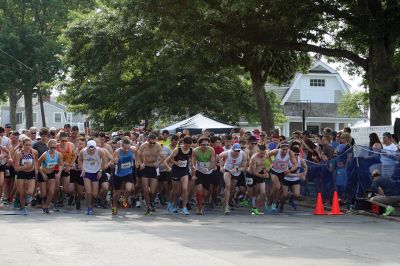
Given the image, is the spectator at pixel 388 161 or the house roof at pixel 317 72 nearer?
the spectator at pixel 388 161

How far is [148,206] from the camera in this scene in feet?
55.4

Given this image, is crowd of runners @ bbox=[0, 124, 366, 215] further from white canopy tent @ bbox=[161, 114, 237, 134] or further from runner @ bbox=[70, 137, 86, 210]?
white canopy tent @ bbox=[161, 114, 237, 134]

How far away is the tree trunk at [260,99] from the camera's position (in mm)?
30609

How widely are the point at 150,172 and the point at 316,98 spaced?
44.2 m

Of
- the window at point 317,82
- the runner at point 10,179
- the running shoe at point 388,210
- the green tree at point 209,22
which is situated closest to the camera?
the running shoe at point 388,210

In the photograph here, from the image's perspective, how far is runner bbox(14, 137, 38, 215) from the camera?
1682cm

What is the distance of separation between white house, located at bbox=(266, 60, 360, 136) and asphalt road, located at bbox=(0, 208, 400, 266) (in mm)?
41867

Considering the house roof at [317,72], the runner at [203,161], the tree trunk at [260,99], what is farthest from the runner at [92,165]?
the house roof at [317,72]

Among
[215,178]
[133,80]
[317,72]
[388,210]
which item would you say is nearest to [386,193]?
[388,210]

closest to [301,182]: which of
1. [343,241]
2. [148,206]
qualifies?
[148,206]

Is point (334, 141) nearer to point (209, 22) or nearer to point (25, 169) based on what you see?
point (209, 22)

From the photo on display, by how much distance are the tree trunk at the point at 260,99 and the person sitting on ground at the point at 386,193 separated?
45.4 feet

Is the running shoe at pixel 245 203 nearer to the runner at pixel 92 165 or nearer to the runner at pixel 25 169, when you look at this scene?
the runner at pixel 92 165

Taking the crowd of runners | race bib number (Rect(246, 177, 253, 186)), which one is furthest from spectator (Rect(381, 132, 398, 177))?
race bib number (Rect(246, 177, 253, 186))
